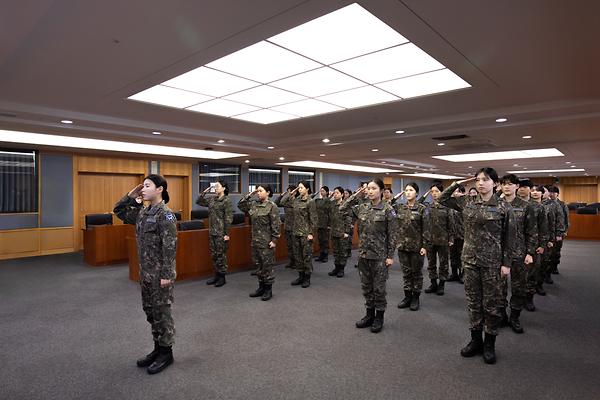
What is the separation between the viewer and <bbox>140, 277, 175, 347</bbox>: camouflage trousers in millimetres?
2980

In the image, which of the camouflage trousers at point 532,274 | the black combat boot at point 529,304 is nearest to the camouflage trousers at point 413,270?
the camouflage trousers at point 532,274

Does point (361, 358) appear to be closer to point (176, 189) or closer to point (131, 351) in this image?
point (131, 351)

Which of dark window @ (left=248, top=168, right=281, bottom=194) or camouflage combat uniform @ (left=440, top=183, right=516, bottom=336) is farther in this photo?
dark window @ (left=248, top=168, right=281, bottom=194)

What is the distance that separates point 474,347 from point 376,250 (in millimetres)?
1304

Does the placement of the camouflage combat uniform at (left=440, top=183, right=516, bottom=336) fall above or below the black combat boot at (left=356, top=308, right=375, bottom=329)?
above

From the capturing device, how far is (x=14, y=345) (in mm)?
3523

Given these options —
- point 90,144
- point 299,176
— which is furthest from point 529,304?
point 299,176

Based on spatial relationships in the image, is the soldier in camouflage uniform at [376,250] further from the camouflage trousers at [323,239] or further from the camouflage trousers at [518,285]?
the camouflage trousers at [323,239]

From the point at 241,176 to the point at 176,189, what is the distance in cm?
253

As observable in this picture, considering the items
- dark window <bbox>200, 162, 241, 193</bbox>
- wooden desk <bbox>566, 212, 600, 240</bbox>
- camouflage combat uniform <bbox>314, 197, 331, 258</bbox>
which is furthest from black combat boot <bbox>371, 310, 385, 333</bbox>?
wooden desk <bbox>566, 212, 600, 240</bbox>

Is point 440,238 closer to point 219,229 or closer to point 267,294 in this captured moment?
point 267,294

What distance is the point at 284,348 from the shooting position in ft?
11.4

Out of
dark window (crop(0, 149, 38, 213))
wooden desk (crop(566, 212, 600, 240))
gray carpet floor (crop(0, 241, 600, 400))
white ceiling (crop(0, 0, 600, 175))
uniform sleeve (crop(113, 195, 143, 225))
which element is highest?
white ceiling (crop(0, 0, 600, 175))

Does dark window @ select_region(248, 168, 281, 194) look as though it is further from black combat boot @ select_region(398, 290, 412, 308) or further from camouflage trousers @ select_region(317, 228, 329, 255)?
black combat boot @ select_region(398, 290, 412, 308)
